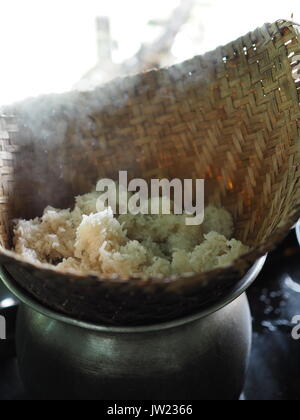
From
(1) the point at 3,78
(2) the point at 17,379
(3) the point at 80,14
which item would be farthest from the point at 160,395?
(3) the point at 80,14

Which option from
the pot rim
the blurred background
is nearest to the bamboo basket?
the pot rim

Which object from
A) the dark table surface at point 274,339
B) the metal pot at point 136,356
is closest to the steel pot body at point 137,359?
the metal pot at point 136,356

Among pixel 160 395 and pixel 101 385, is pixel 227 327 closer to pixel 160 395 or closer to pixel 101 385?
pixel 160 395

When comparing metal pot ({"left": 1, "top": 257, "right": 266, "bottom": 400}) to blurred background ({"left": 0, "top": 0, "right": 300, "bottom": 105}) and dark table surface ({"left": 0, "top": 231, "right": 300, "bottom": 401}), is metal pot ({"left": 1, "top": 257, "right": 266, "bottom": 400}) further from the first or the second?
blurred background ({"left": 0, "top": 0, "right": 300, "bottom": 105})

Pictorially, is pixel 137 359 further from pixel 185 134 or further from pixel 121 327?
pixel 185 134

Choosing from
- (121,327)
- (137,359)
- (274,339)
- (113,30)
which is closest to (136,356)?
(137,359)

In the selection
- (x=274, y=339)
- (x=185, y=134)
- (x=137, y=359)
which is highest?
(x=185, y=134)
